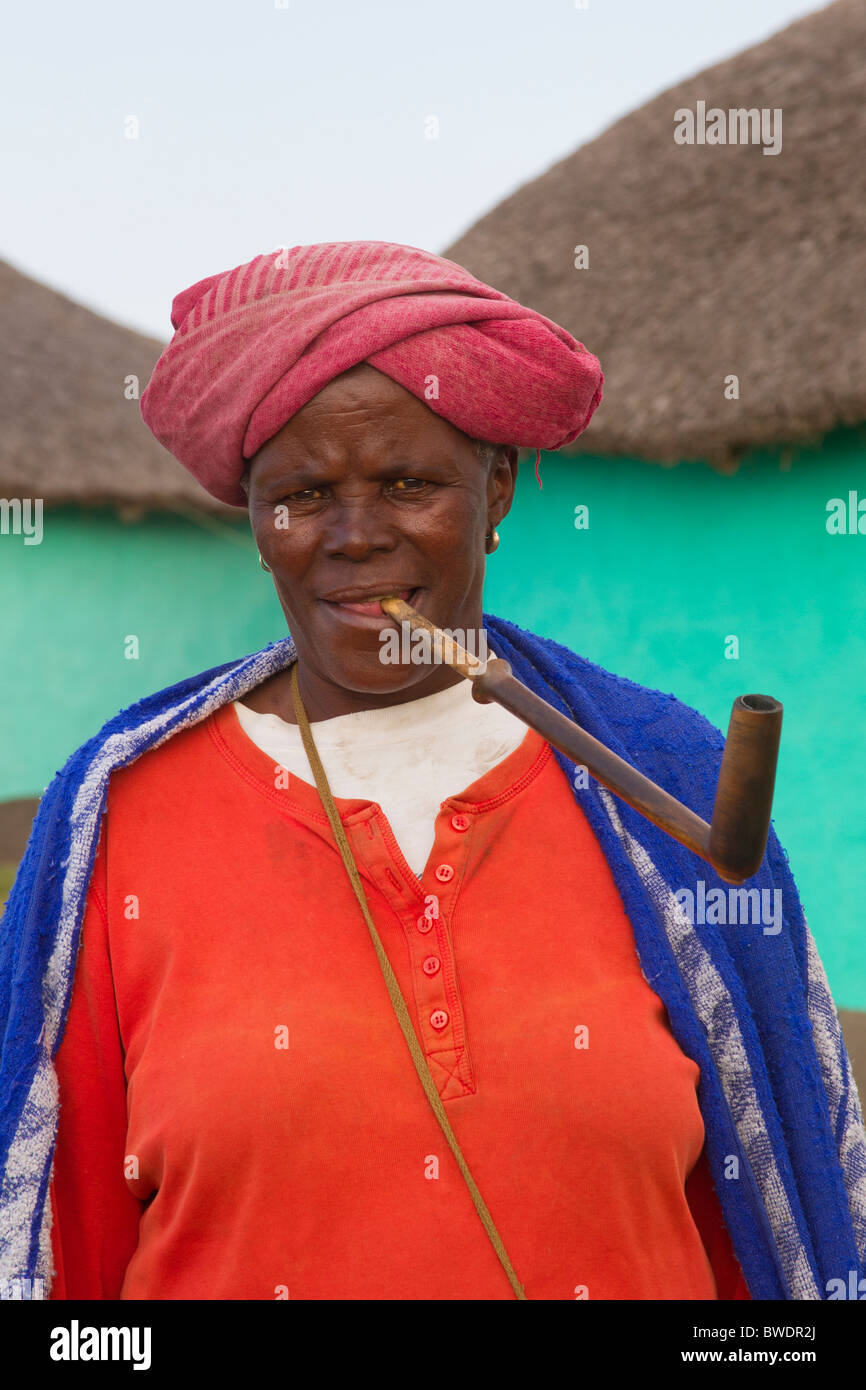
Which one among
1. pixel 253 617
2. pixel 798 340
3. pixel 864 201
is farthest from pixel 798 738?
pixel 253 617

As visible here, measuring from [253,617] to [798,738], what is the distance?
5735 millimetres

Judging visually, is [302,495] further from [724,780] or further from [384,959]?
[724,780]

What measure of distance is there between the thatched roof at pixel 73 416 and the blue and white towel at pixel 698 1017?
757cm

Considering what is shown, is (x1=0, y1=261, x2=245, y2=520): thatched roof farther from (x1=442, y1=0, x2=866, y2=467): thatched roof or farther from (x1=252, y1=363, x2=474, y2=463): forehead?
(x1=252, y1=363, x2=474, y2=463): forehead

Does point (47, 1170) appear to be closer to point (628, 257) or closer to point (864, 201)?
point (864, 201)

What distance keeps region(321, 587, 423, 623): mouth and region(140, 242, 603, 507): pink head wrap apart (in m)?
0.22

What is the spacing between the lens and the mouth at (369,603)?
1.62 meters

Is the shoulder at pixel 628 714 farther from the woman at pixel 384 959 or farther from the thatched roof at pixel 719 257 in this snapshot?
the thatched roof at pixel 719 257

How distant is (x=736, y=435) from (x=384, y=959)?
412 centimetres

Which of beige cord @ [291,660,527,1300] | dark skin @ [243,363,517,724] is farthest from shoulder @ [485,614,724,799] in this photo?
beige cord @ [291,660,527,1300]

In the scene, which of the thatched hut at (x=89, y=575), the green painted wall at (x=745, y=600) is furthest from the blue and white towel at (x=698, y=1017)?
the thatched hut at (x=89, y=575)

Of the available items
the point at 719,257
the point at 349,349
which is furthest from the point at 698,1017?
the point at 719,257

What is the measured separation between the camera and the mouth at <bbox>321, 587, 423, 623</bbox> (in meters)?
1.62
